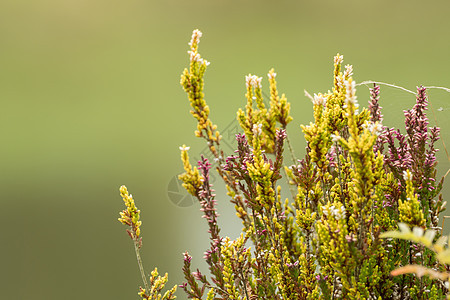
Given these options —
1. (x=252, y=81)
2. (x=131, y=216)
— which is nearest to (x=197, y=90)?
(x=252, y=81)

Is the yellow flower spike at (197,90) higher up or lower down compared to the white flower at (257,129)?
higher up

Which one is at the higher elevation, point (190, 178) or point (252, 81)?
point (252, 81)

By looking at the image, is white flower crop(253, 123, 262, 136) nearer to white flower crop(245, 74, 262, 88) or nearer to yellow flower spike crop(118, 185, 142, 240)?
white flower crop(245, 74, 262, 88)

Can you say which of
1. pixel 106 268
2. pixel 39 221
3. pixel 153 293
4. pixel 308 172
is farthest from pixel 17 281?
pixel 308 172

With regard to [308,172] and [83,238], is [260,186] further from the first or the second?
[83,238]

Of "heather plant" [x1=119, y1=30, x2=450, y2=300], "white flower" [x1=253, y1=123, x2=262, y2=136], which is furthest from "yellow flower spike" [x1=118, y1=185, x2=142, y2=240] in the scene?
"white flower" [x1=253, y1=123, x2=262, y2=136]

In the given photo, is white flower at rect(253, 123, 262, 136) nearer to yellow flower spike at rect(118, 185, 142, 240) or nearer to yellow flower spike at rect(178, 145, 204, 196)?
yellow flower spike at rect(178, 145, 204, 196)

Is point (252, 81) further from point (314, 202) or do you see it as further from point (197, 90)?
A: point (314, 202)

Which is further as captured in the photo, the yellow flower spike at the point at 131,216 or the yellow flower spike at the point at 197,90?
the yellow flower spike at the point at 131,216

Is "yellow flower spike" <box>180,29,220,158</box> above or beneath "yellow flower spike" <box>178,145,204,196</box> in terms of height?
above

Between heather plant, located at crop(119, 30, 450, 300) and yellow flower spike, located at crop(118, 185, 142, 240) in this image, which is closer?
heather plant, located at crop(119, 30, 450, 300)

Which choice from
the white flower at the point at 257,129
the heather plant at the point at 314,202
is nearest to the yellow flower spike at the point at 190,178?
the heather plant at the point at 314,202

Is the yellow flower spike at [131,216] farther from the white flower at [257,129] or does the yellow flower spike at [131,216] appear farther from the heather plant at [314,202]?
the white flower at [257,129]

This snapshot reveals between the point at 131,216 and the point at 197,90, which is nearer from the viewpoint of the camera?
the point at 197,90
